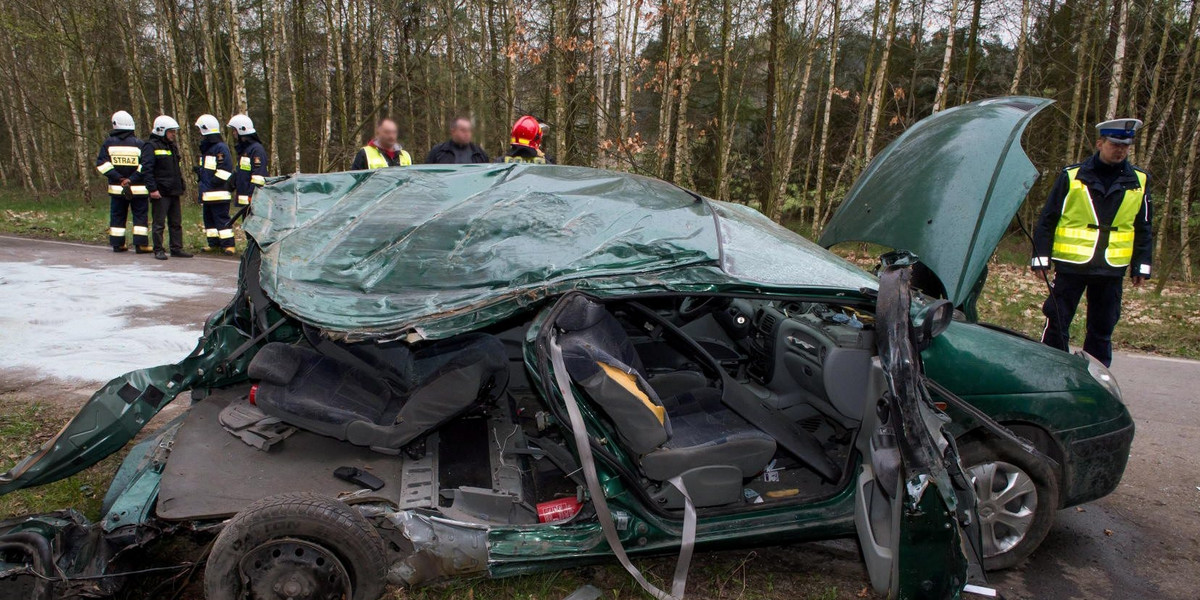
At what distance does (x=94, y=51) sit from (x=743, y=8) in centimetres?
1649

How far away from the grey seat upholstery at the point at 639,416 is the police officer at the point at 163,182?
29.3 ft

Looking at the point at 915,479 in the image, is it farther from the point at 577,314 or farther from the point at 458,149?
the point at 458,149

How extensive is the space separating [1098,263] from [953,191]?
2755mm

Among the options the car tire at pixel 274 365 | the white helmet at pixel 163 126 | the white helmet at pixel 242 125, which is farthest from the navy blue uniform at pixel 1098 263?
the white helmet at pixel 163 126

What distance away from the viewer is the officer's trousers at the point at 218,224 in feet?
33.2

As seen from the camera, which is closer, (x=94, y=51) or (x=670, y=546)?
(x=670, y=546)

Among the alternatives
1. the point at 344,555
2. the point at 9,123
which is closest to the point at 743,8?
the point at 344,555

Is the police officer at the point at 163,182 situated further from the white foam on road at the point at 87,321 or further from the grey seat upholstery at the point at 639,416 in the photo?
the grey seat upholstery at the point at 639,416

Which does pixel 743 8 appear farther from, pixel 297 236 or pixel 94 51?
pixel 94 51

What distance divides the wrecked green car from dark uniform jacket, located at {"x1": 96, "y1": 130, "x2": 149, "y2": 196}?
786cm

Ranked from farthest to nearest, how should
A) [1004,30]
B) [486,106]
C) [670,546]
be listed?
[486,106]
[1004,30]
[670,546]

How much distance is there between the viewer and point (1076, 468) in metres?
3.05

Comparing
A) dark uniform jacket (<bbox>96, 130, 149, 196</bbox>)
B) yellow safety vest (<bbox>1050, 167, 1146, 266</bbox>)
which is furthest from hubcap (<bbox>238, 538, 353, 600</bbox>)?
dark uniform jacket (<bbox>96, 130, 149, 196</bbox>)

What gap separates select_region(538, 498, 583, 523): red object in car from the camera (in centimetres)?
271
